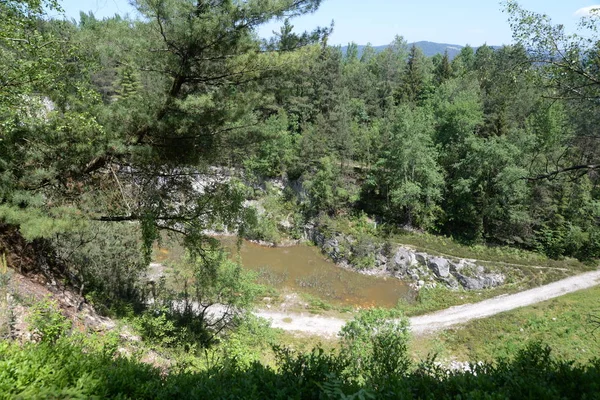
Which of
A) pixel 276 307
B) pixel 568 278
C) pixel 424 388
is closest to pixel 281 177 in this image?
pixel 276 307

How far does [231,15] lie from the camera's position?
23.6ft

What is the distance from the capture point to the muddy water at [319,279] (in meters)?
21.5

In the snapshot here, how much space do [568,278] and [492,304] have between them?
7.21m

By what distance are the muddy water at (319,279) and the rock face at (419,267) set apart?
2.80 feet

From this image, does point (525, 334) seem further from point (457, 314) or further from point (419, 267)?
point (419, 267)

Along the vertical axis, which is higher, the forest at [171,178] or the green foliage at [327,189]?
the forest at [171,178]

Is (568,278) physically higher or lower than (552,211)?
lower


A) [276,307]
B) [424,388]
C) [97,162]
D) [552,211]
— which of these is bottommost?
[276,307]

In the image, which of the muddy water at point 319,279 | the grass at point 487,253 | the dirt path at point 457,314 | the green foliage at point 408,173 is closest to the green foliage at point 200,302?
the dirt path at point 457,314

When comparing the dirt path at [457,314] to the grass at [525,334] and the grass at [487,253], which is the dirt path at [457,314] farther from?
the grass at [487,253]

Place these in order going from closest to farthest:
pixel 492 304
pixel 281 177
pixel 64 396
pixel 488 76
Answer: pixel 64 396, pixel 488 76, pixel 492 304, pixel 281 177

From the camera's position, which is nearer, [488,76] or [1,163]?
[1,163]

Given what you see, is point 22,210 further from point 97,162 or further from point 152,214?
point 152,214

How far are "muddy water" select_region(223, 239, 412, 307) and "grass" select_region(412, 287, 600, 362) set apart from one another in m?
4.92
